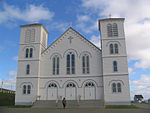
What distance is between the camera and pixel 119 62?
3158 cm

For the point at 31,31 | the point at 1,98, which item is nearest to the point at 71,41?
the point at 31,31

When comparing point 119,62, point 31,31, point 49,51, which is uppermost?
point 31,31

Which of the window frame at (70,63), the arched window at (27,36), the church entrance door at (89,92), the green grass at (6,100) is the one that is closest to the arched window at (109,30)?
the window frame at (70,63)

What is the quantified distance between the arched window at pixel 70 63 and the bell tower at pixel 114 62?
5.20 m

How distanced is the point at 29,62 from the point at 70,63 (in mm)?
7316

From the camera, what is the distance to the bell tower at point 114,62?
30219mm

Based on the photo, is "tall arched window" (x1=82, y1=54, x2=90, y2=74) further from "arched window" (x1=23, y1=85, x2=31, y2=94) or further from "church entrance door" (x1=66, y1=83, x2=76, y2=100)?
"arched window" (x1=23, y1=85, x2=31, y2=94)

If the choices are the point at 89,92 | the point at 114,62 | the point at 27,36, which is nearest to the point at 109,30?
the point at 114,62

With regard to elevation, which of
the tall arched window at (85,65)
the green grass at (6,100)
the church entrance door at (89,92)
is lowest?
the green grass at (6,100)

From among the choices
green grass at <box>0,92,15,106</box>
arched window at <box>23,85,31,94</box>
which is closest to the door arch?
arched window at <box>23,85,31,94</box>

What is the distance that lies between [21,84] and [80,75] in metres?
10.4

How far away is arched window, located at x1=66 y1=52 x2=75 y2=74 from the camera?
108ft

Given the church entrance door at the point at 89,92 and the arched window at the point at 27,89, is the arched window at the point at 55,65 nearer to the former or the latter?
the arched window at the point at 27,89

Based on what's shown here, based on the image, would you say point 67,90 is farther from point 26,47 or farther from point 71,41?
point 26,47
